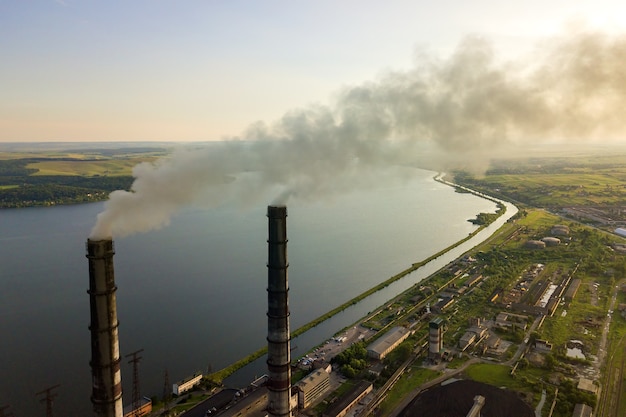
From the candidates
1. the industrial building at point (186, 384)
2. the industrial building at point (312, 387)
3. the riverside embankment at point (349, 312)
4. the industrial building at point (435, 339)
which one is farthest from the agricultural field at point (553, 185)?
the industrial building at point (186, 384)

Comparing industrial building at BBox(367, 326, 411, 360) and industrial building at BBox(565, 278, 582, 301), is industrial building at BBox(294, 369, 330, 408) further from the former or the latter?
industrial building at BBox(565, 278, 582, 301)

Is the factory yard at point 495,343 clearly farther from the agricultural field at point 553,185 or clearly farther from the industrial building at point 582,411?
the agricultural field at point 553,185

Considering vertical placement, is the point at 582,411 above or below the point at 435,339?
below

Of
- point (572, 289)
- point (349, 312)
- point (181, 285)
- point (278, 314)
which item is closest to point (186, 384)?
point (278, 314)

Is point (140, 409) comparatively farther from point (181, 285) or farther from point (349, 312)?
point (181, 285)

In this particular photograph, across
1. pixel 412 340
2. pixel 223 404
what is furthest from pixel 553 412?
pixel 223 404

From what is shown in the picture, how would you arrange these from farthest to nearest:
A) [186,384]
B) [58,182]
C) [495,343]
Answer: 1. [58,182]
2. [495,343]
3. [186,384]
